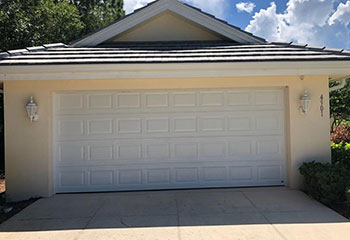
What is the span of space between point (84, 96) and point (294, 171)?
569cm

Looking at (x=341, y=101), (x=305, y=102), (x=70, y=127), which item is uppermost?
(x=341, y=101)

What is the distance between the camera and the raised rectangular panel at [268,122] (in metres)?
7.24

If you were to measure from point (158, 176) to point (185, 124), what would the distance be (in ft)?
5.00

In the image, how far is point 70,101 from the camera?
709cm

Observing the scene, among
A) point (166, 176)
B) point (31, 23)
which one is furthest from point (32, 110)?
point (31, 23)

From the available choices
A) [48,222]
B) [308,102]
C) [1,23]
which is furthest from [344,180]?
[1,23]

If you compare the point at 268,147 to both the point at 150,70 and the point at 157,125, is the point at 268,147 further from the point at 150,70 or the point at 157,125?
the point at 150,70

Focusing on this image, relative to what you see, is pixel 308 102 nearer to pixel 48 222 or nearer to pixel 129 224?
pixel 129 224

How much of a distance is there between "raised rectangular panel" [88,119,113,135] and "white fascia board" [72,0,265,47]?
2.71 m

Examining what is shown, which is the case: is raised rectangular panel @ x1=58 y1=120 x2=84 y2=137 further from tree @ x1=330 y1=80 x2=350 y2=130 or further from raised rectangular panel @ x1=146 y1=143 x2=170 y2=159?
tree @ x1=330 y1=80 x2=350 y2=130

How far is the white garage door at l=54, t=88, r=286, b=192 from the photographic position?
711 cm

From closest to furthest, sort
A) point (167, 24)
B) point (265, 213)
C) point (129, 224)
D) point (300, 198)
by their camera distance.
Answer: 1. point (129, 224)
2. point (265, 213)
3. point (300, 198)
4. point (167, 24)

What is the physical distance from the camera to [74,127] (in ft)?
23.3

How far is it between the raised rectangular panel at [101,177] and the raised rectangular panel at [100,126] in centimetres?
104
